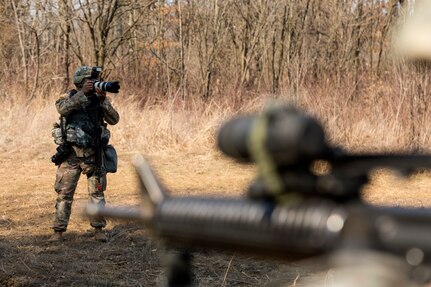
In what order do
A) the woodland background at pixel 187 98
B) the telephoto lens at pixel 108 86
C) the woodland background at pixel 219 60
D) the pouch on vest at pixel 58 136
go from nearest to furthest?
the woodland background at pixel 187 98 < the telephoto lens at pixel 108 86 < the pouch on vest at pixel 58 136 < the woodland background at pixel 219 60

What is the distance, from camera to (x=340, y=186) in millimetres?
1280

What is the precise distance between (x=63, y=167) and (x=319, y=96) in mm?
6217

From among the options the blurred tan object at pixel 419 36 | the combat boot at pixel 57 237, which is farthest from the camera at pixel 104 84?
the blurred tan object at pixel 419 36

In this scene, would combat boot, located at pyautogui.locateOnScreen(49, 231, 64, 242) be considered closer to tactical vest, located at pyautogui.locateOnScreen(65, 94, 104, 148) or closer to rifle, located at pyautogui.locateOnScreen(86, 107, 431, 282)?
tactical vest, located at pyautogui.locateOnScreen(65, 94, 104, 148)

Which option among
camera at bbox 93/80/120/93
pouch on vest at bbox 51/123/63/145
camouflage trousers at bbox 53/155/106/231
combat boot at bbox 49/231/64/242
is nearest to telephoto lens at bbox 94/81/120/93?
camera at bbox 93/80/120/93

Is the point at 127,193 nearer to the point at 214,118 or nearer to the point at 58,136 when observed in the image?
the point at 58,136

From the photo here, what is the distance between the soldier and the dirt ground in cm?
34

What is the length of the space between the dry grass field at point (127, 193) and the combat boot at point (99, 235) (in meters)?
0.08

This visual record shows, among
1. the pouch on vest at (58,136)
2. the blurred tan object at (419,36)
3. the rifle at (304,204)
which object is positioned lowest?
the pouch on vest at (58,136)

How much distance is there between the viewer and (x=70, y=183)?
625 centimetres

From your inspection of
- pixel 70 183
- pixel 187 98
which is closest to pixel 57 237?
pixel 70 183

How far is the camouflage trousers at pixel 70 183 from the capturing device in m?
6.24

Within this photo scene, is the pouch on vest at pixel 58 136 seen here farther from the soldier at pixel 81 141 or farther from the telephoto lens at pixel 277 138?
the telephoto lens at pixel 277 138

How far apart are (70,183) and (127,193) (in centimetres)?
246
